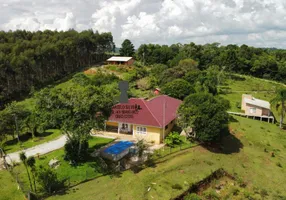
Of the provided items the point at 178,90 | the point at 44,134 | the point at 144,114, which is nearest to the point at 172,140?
the point at 144,114

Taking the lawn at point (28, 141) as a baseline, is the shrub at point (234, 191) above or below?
Answer: below

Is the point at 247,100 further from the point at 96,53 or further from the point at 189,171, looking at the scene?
the point at 96,53

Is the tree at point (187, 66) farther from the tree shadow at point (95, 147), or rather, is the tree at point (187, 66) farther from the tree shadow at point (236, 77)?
the tree shadow at point (95, 147)

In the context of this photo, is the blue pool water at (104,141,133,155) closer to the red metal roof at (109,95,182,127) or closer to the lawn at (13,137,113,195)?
the lawn at (13,137,113,195)

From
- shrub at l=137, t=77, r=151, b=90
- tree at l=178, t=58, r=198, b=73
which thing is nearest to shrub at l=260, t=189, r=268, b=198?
shrub at l=137, t=77, r=151, b=90

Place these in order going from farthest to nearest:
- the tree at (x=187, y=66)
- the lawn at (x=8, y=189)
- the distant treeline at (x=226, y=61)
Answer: the distant treeline at (x=226, y=61), the tree at (x=187, y=66), the lawn at (x=8, y=189)

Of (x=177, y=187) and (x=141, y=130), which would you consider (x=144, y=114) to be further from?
(x=177, y=187)

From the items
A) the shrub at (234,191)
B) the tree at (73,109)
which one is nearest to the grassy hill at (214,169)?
the shrub at (234,191)
